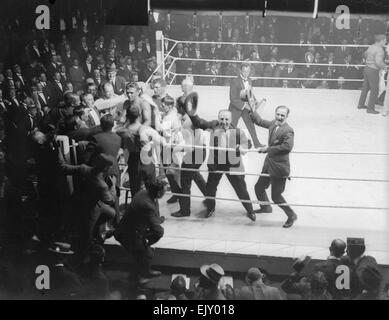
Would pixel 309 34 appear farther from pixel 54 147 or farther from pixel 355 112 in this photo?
pixel 54 147

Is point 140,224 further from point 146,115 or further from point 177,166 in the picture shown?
point 146,115

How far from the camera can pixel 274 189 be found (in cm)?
399

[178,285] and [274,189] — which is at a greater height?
[274,189]

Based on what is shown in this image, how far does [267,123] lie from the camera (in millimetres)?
4020

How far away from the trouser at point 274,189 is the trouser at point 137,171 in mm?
800

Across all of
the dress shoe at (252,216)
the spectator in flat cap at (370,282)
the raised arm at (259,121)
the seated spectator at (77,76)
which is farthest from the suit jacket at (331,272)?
the seated spectator at (77,76)

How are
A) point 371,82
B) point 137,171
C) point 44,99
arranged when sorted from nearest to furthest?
point 137,171, point 44,99, point 371,82

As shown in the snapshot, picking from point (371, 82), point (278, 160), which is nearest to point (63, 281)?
point (278, 160)

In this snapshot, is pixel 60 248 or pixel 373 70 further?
pixel 373 70

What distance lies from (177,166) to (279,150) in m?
0.77

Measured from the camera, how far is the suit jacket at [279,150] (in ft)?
12.8

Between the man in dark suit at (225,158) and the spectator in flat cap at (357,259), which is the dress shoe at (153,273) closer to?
the man in dark suit at (225,158)
